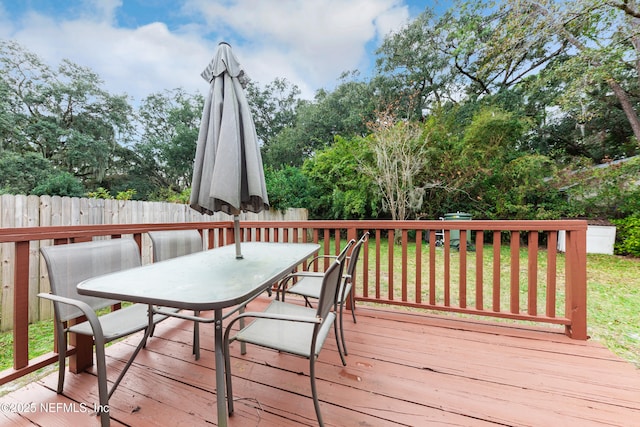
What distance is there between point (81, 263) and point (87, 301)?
239mm

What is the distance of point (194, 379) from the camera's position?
1612mm

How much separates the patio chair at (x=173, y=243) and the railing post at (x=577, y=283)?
10.3 ft

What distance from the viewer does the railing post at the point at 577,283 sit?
80.6 inches

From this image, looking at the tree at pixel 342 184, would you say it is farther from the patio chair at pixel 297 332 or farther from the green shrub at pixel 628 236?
the patio chair at pixel 297 332

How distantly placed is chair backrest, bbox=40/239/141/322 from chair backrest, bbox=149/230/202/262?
9.7 inches

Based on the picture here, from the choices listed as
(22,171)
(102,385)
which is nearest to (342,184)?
(102,385)

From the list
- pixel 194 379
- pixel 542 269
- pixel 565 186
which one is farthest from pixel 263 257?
pixel 565 186

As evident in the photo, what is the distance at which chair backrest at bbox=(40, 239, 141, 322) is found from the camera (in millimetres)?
1414

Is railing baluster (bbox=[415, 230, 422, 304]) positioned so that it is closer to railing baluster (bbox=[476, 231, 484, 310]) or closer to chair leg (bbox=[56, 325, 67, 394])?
railing baluster (bbox=[476, 231, 484, 310])

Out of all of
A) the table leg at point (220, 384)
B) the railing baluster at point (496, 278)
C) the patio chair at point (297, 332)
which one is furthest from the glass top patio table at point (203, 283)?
the railing baluster at point (496, 278)

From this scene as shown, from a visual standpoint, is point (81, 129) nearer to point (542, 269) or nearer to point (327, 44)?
point (327, 44)

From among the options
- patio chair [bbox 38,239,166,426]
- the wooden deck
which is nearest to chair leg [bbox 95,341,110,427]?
patio chair [bbox 38,239,166,426]

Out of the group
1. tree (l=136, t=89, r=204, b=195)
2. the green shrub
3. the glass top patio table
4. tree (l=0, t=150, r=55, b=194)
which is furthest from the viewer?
tree (l=136, t=89, r=204, b=195)

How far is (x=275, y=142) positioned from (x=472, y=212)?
1011 centimetres
